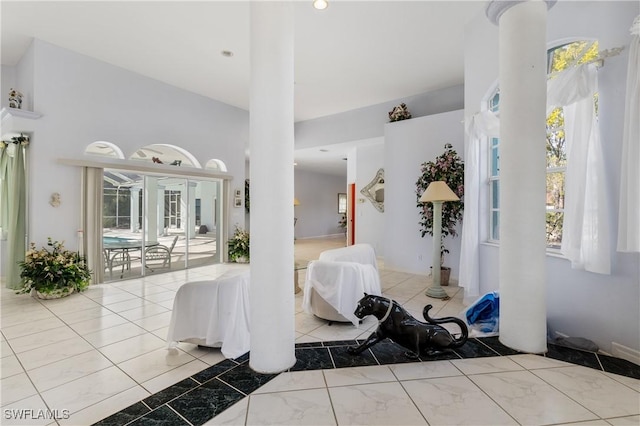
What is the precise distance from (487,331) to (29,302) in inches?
224

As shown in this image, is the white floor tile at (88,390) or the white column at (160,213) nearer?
the white floor tile at (88,390)

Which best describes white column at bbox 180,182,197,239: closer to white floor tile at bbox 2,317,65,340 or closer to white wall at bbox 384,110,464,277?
white floor tile at bbox 2,317,65,340

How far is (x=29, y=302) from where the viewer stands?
13.5ft

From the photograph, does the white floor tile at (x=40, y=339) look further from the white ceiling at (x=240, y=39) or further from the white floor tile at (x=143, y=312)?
the white ceiling at (x=240, y=39)

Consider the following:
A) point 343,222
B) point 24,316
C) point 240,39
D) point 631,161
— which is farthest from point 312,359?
point 343,222

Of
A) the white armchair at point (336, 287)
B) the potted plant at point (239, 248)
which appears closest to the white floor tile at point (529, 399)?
the white armchair at point (336, 287)

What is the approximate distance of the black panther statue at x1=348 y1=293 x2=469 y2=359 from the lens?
223 cm

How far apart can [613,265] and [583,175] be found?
2.39 feet

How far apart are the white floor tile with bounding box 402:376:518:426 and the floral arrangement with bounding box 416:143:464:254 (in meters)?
3.47

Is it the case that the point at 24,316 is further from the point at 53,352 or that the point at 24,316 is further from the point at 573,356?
the point at 573,356

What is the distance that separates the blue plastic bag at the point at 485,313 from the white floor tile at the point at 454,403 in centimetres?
120

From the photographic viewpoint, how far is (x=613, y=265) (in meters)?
2.34

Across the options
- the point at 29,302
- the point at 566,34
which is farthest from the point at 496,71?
the point at 29,302

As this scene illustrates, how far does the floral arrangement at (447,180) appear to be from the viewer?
16.3 feet
